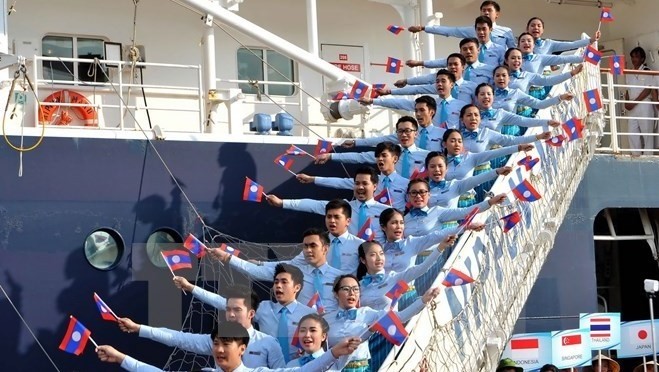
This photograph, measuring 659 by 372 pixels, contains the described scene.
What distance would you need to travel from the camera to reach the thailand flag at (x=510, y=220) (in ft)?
32.3

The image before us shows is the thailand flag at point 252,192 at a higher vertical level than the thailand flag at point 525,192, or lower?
Answer: higher

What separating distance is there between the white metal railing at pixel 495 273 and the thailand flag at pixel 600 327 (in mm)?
1608

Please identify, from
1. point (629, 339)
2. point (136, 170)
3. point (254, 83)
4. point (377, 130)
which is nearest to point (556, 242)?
point (629, 339)

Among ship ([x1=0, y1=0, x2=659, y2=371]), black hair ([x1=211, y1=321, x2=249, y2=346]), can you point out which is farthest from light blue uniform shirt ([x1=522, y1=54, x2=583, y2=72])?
black hair ([x1=211, y1=321, x2=249, y2=346])

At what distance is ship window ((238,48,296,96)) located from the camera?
15109 mm

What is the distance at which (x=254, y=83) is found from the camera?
12688 mm

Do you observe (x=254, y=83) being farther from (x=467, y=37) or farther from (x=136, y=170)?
(x=467, y=37)

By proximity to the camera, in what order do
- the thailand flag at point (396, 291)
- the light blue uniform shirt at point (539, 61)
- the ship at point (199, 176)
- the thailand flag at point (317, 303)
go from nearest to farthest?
the thailand flag at point (396, 291), the thailand flag at point (317, 303), the ship at point (199, 176), the light blue uniform shirt at point (539, 61)

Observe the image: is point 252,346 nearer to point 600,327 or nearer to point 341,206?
point 341,206

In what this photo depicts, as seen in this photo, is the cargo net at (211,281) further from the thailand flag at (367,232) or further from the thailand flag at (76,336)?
the thailand flag at (76,336)

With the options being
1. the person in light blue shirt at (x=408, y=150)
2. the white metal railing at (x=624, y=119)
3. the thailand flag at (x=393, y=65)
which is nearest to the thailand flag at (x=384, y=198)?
the person in light blue shirt at (x=408, y=150)

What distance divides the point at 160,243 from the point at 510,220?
3.61 metres

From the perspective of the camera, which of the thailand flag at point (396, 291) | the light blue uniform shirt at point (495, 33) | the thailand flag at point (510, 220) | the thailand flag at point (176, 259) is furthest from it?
the light blue uniform shirt at point (495, 33)

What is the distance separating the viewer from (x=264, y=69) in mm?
15172
